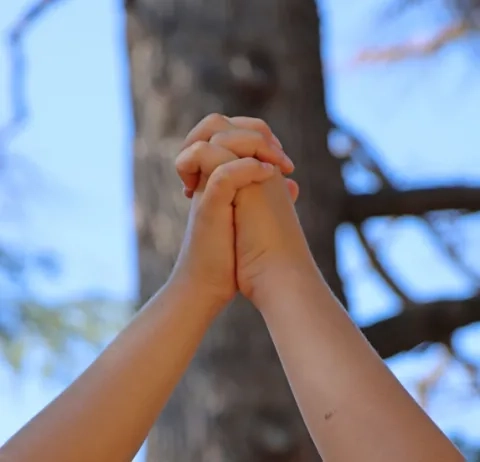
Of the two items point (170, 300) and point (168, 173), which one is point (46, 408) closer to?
point (170, 300)

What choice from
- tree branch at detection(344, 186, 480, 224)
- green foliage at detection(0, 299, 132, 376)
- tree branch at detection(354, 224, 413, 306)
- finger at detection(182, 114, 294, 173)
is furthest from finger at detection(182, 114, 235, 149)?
green foliage at detection(0, 299, 132, 376)

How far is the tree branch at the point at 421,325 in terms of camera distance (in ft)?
3.27

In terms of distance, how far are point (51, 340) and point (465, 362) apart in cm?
86

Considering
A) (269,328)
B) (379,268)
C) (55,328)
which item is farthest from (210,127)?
(55,328)

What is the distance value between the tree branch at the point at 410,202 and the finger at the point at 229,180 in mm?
358

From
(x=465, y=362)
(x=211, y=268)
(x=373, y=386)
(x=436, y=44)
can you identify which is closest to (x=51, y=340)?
(x=465, y=362)

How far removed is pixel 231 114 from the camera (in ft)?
3.17

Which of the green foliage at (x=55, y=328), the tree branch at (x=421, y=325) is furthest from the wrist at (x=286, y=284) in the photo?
the green foliage at (x=55, y=328)

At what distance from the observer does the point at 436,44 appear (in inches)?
61.1

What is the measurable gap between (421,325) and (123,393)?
0.52 meters

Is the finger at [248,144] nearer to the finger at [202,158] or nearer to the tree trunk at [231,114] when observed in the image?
the finger at [202,158]

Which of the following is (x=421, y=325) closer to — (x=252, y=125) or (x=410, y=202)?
(x=410, y=202)

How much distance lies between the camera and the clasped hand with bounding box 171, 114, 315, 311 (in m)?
0.69

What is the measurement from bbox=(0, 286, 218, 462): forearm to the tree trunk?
9.2 inches
